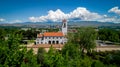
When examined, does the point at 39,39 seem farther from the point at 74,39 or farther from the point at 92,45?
the point at 92,45

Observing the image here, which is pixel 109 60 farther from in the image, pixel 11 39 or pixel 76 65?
pixel 11 39

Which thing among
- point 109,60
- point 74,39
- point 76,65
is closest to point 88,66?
point 76,65

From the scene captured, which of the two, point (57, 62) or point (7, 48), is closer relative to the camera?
point (7, 48)

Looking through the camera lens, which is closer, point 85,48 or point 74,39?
point 85,48

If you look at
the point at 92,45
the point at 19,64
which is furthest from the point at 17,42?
the point at 92,45

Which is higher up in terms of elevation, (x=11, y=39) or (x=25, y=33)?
(x=11, y=39)

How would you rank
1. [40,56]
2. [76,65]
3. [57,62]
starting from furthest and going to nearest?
[40,56]
[76,65]
[57,62]

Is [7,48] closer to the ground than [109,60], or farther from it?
farther from it

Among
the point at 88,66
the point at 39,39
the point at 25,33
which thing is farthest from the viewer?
the point at 25,33

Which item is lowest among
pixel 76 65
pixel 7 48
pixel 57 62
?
pixel 76 65
